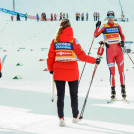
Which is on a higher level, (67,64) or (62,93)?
(67,64)

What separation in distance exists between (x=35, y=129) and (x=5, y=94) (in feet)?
11.6

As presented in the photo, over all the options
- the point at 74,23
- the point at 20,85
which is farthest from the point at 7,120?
the point at 74,23

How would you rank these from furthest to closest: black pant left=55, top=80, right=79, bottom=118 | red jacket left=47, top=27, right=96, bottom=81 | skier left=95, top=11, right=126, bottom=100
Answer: skier left=95, top=11, right=126, bottom=100, black pant left=55, top=80, right=79, bottom=118, red jacket left=47, top=27, right=96, bottom=81

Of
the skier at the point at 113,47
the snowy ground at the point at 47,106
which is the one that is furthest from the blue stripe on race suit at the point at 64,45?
the skier at the point at 113,47

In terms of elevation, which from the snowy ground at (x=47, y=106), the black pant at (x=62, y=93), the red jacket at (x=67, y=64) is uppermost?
the red jacket at (x=67, y=64)

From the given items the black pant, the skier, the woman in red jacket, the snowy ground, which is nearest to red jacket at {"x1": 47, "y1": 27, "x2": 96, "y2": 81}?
the woman in red jacket

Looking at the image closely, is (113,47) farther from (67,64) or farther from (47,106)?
(67,64)

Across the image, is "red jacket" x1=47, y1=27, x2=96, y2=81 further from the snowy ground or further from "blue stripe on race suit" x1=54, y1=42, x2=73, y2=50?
the snowy ground

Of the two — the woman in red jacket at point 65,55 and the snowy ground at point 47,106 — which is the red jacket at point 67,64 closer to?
the woman in red jacket at point 65,55

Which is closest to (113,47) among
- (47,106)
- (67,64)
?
(47,106)

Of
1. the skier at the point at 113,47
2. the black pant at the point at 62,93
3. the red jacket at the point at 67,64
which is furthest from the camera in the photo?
the skier at the point at 113,47

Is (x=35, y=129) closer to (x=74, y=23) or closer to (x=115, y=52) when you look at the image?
(x=115, y=52)

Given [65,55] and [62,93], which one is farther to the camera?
[62,93]

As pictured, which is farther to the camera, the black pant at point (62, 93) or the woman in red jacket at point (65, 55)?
the black pant at point (62, 93)
